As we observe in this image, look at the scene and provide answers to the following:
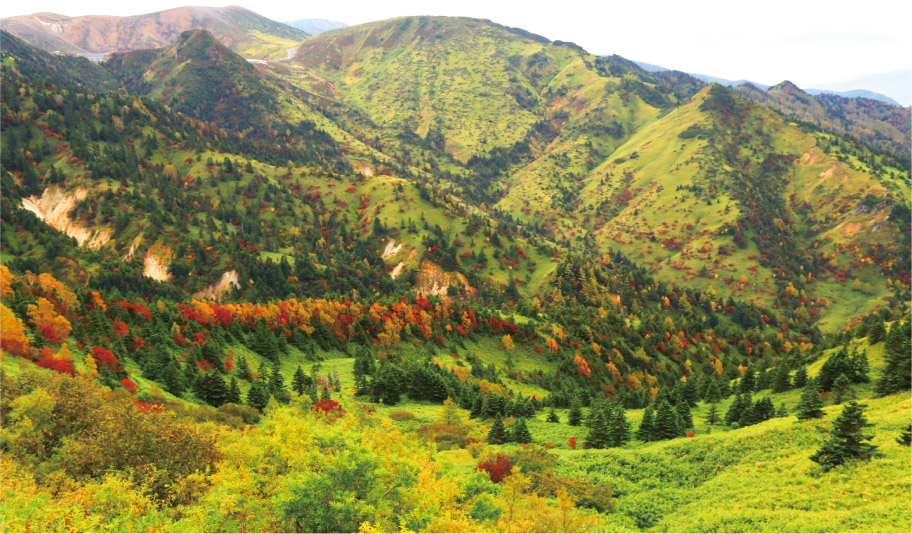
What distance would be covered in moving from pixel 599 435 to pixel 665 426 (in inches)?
436

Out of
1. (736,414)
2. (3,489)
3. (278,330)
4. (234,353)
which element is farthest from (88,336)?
(736,414)

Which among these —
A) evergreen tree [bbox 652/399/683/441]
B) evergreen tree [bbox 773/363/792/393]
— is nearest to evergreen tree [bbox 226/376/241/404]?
evergreen tree [bbox 652/399/683/441]

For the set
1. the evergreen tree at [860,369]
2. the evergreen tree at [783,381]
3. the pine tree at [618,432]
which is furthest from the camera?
the evergreen tree at [783,381]

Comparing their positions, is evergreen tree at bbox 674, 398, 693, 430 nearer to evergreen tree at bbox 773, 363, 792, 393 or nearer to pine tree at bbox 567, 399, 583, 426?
pine tree at bbox 567, 399, 583, 426

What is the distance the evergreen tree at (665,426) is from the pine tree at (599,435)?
306 inches

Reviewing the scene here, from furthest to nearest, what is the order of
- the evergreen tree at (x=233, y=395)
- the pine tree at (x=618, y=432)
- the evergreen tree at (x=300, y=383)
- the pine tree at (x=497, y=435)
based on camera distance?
the evergreen tree at (x=300, y=383) → the evergreen tree at (x=233, y=395) → the pine tree at (x=497, y=435) → the pine tree at (x=618, y=432)

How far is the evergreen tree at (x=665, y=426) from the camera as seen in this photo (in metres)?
72.1

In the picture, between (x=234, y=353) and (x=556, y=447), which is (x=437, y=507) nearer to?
(x=556, y=447)

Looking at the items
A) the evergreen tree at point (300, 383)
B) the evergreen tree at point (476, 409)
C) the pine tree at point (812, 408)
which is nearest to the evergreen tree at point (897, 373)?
the pine tree at point (812, 408)

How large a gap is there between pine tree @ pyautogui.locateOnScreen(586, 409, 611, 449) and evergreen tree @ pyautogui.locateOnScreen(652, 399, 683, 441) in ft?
25.5

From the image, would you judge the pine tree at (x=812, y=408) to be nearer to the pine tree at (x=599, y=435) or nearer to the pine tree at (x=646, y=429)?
the pine tree at (x=646, y=429)

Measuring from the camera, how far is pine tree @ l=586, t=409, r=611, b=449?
72875mm

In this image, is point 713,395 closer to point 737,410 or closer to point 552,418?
point 737,410

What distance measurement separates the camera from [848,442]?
1631 inches
